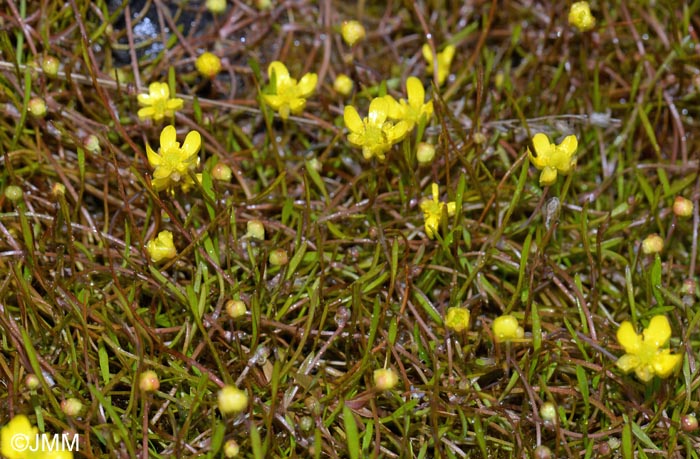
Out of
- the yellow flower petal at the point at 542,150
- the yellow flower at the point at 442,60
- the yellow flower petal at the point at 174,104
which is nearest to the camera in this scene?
the yellow flower petal at the point at 542,150

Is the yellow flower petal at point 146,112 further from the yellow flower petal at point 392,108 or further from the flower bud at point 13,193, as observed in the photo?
the yellow flower petal at point 392,108

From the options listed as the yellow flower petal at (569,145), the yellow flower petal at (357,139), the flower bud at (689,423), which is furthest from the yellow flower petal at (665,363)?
the yellow flower petal at (357,139)

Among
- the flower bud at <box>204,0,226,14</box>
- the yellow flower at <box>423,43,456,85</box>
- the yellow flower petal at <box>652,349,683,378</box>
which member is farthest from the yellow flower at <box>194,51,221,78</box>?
the yellow flower petal at <box>652,349,683,378</box>

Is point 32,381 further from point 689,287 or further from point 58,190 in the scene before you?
point 689,287

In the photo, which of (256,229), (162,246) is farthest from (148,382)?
(256,229)

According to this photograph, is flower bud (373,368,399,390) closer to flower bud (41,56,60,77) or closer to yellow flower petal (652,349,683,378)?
yellow flower petal (652,349,683,378)

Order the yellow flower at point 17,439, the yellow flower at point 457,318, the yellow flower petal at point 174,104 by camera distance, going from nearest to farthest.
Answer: the yellow flower at point 17,439 → the yellow flower at point 457,318 → the yellow flower petal at point 174,104

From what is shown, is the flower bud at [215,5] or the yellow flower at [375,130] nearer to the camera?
the yellow flower at [375,130]
